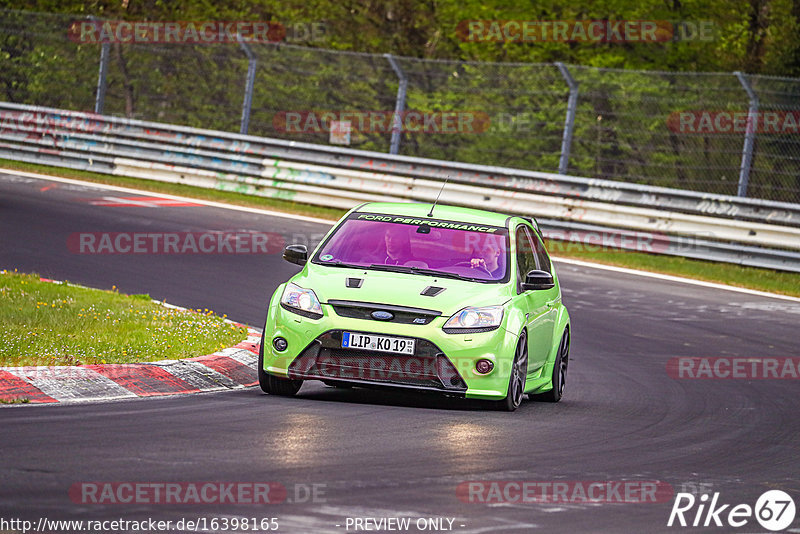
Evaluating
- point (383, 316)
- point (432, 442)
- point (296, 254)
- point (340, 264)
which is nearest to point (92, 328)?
point (296, 254)

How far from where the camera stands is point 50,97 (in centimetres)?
2778

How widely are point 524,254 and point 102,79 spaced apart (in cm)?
1746

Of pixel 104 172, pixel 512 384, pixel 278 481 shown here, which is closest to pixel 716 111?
pixel 104 172

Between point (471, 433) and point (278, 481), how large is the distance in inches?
86.0

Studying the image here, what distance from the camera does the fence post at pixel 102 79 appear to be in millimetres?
26422

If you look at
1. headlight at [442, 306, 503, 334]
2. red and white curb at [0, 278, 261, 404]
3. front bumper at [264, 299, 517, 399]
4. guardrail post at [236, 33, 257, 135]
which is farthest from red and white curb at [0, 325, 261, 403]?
guardrail post at [236, 33, 257, 135]

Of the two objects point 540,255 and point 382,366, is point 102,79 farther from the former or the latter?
point 382,366

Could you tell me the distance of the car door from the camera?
10.3 meters

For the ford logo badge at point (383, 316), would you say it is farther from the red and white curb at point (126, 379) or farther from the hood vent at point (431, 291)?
the red and white curb at point (126, 379)

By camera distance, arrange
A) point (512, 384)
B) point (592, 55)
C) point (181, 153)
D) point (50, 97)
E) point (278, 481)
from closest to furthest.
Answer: point (278, 481) → point (512, 384) → point (181, 153) → point (50, 97) → point (592, 55)

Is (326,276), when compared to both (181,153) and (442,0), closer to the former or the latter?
(181,153)

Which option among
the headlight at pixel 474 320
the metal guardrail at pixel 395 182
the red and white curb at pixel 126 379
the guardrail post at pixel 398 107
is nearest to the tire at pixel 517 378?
the headlight at pixel 474 320

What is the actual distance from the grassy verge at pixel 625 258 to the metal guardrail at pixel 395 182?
0.21 m

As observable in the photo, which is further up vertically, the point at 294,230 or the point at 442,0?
the point at 442,0
